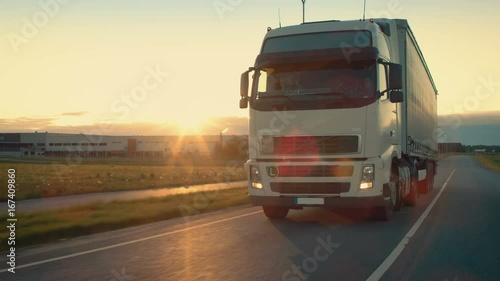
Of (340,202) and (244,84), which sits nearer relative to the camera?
(340,202)

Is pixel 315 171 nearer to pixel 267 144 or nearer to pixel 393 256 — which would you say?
pixel 267 144

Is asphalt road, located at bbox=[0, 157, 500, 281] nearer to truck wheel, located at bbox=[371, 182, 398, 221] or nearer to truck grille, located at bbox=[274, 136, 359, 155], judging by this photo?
truck wheel, located at bbox=[371, 182, 398, 221]

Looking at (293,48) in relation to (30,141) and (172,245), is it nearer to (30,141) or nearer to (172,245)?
(172,245)

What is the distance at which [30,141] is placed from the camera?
4592 inches

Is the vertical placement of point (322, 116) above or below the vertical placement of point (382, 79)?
below

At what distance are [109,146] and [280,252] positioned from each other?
4629 inches

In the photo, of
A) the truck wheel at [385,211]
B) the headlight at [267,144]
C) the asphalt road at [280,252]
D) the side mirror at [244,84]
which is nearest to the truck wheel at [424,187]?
the asphalt road at [280,252]

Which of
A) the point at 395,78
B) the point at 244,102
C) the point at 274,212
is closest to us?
the point at 395,78

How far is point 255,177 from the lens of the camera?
37.9 ft

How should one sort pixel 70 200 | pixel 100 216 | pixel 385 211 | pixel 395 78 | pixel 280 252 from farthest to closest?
pixel 70 200 → pixel 100 216 → pixel 385 211 → pixel 395 78 → pixel 280 252

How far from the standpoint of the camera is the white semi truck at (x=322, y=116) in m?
10.8

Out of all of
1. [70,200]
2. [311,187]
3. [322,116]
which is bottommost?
[70,200]

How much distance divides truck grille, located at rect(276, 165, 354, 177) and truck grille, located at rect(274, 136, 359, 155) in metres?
0.29

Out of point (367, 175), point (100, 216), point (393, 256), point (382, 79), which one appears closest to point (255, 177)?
point (367, 175)
